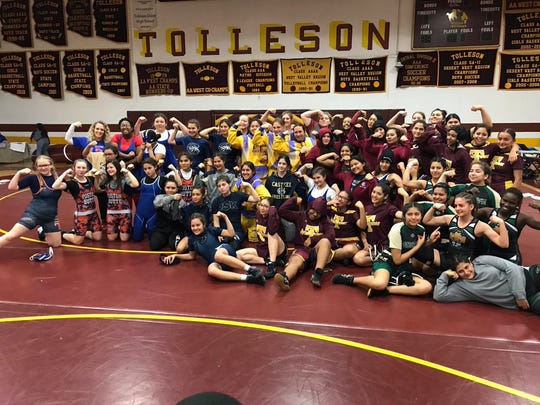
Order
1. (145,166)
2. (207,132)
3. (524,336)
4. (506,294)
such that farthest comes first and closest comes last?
(207,132)
(145,166)
(506,294)
(524,336)

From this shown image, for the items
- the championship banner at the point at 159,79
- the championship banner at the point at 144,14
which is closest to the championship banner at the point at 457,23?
the championship banner at the point at 159,79

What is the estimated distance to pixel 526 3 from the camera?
413 inches

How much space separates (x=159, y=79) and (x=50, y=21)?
12.9ft

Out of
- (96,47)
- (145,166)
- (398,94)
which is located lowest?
(145,166)

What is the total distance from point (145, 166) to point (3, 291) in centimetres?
245

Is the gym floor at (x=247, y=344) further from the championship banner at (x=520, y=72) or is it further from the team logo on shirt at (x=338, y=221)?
the championship banner at (x=520, y=72)

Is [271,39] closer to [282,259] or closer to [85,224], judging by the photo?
[85,224]

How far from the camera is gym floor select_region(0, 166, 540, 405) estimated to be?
3.12 m

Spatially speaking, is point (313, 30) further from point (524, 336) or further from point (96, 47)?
point (524, 336)

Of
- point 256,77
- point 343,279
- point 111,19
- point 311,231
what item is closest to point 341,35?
point 256,77

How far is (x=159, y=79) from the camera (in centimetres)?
1271

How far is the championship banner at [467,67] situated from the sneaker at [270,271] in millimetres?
8685

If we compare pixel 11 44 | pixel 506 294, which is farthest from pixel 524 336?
pixel 11 44

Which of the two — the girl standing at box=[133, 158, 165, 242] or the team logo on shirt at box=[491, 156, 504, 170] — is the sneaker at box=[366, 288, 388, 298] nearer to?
the team logo on shirt at box=[491, 156, 504, 170]
